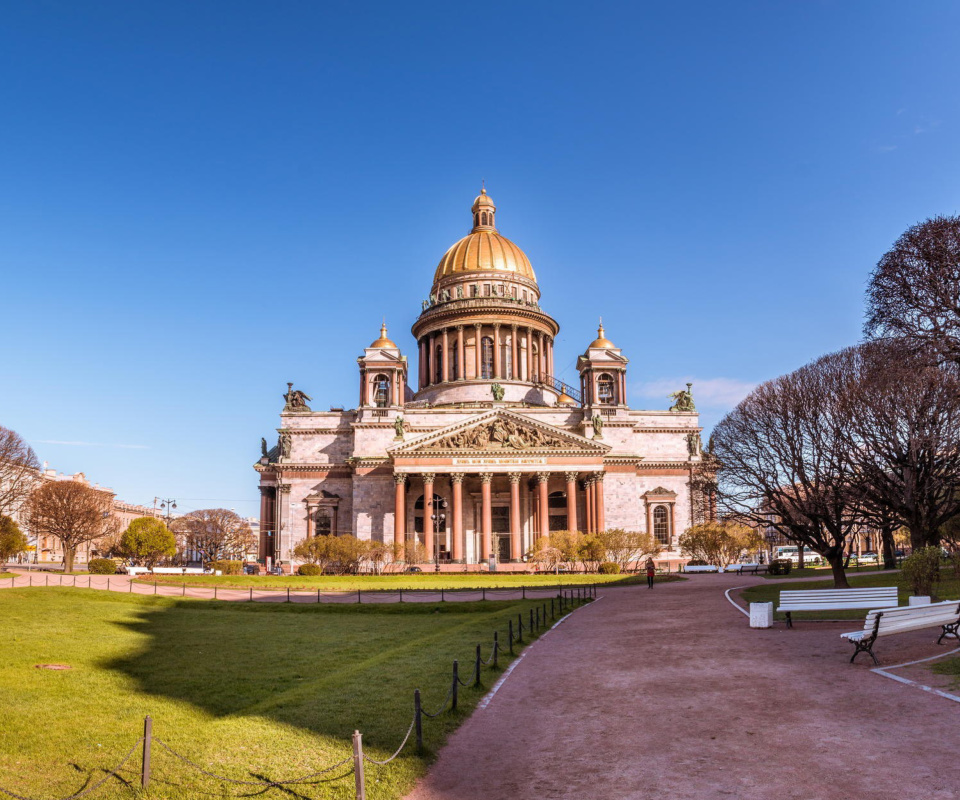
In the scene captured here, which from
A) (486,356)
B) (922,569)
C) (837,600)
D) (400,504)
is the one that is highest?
(486,356)

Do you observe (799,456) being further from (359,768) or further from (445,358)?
(445,358)

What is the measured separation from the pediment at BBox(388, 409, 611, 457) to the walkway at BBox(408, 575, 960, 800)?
164 feet

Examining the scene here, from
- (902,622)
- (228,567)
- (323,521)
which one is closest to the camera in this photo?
(902,622)

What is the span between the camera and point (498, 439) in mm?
70812

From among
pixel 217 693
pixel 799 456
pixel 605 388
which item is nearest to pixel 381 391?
pixel 605 388

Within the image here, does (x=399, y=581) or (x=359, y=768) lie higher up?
(x=359, y=768)

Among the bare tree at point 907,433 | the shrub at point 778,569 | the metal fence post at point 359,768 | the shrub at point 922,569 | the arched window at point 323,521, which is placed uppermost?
the bare tree at point 907,433

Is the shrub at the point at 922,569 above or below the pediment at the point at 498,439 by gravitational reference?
below

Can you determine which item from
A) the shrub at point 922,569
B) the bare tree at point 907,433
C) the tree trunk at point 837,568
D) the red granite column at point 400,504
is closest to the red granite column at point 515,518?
the red granite column at point 400,504

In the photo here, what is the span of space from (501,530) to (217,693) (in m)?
61.5

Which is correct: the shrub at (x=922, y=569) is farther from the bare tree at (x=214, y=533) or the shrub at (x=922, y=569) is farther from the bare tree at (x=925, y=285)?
the bare tree at (x=214, y=533)

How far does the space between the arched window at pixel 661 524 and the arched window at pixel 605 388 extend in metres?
11.4

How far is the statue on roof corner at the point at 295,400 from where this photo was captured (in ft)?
266

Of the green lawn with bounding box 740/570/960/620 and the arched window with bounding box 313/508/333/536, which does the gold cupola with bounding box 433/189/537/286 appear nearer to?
the arched window with bounding box 313/508/333/536
